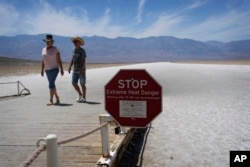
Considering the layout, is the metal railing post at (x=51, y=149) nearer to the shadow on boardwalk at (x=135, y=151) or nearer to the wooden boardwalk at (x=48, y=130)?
the wooden boardwalk at (x=48, y=130)

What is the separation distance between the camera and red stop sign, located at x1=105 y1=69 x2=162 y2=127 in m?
2.62

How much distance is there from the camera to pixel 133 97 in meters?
2.66

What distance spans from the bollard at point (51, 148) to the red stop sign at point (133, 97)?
1.96ft

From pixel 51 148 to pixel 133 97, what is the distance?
751mm

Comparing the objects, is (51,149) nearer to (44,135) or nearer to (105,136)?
(105,136)

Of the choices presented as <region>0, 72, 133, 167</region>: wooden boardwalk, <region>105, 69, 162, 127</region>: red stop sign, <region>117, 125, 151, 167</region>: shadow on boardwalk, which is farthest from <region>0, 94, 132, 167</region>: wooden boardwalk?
<region>105, 69, 162, 127</region>: red stop sign

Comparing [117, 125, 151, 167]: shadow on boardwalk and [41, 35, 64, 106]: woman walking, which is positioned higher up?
[41, 35, 64, 106]: woman walking

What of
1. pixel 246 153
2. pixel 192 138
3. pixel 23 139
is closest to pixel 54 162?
pixel 23 139

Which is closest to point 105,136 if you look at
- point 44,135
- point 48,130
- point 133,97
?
point 133,97

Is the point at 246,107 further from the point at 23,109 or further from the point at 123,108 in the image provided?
the point at 123,108

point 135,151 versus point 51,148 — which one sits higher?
point 51,148

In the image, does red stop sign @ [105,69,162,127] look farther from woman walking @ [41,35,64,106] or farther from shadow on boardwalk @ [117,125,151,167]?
woman walking @ [41,35,64,106]

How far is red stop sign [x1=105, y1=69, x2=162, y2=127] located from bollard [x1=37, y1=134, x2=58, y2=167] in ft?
1.96

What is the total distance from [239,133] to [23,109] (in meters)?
4.57
